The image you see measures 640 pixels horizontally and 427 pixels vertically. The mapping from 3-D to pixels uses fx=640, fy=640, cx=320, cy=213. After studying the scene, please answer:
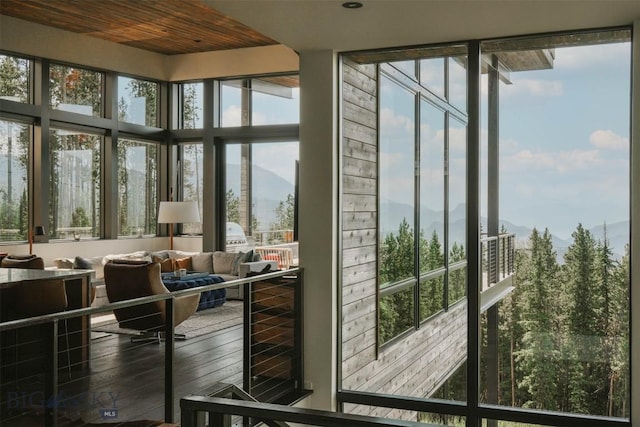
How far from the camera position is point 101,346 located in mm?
6191

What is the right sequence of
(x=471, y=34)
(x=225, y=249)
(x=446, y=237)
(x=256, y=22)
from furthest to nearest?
(x=225, y=249), (x=446, y=237), (x=471, y=34), (x=256, y=22)

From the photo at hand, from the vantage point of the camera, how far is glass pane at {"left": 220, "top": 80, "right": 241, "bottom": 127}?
429 inches

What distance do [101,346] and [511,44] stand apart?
180 inches

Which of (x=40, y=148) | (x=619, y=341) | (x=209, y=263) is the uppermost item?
(x=40, y=148)

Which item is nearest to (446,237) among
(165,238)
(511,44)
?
(511,44)

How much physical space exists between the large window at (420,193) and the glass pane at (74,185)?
20.9 feet

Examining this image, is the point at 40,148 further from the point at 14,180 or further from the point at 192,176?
the point at 192,176

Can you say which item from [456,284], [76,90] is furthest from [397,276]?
[76,90]

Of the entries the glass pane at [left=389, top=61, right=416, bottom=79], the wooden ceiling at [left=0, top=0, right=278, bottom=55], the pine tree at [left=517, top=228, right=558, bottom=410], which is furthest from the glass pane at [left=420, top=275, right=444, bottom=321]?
the wooden ceiling at [left=0, top=0, right=278, bottom=55]

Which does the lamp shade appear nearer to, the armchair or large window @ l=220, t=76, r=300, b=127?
large window @ l=220, t=76, r=300, b=127

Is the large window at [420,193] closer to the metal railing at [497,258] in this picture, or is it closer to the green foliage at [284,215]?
the metal railing at [497,258]

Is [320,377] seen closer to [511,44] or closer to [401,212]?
[401,212]

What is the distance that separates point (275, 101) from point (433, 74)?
5934mm

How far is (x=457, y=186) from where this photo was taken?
16.0 feet
